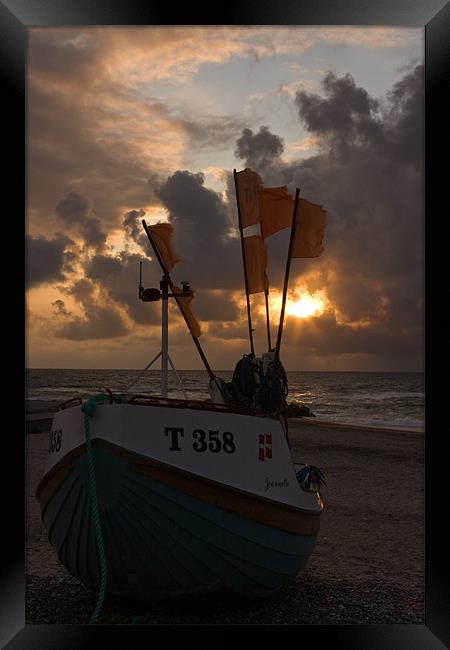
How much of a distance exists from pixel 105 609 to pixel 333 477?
1233cm

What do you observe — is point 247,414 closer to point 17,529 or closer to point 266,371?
point 266,371

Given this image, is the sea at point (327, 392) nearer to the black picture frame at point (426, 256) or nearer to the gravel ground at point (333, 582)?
the gravel ground at point (333, 582)

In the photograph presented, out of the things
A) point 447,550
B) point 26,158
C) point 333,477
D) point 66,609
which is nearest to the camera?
point 447,550

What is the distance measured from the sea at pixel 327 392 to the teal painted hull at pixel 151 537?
30.7 metres

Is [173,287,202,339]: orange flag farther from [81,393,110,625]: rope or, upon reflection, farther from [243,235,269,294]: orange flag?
[81,393,110,625]: rope

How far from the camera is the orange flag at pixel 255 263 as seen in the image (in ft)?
28.1

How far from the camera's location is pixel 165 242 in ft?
25.0

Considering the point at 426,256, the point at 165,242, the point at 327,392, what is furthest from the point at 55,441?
the point at 327,392

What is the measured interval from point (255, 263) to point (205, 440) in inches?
125

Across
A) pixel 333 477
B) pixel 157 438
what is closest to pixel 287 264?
pixel 157 438

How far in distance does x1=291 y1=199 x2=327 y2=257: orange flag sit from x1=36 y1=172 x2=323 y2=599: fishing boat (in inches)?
80.2

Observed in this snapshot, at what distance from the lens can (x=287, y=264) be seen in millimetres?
7656

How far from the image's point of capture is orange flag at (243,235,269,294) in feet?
28.1

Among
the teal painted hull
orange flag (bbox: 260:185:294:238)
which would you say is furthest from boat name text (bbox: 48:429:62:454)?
orange flag (bbox: 260:185:294:238)
